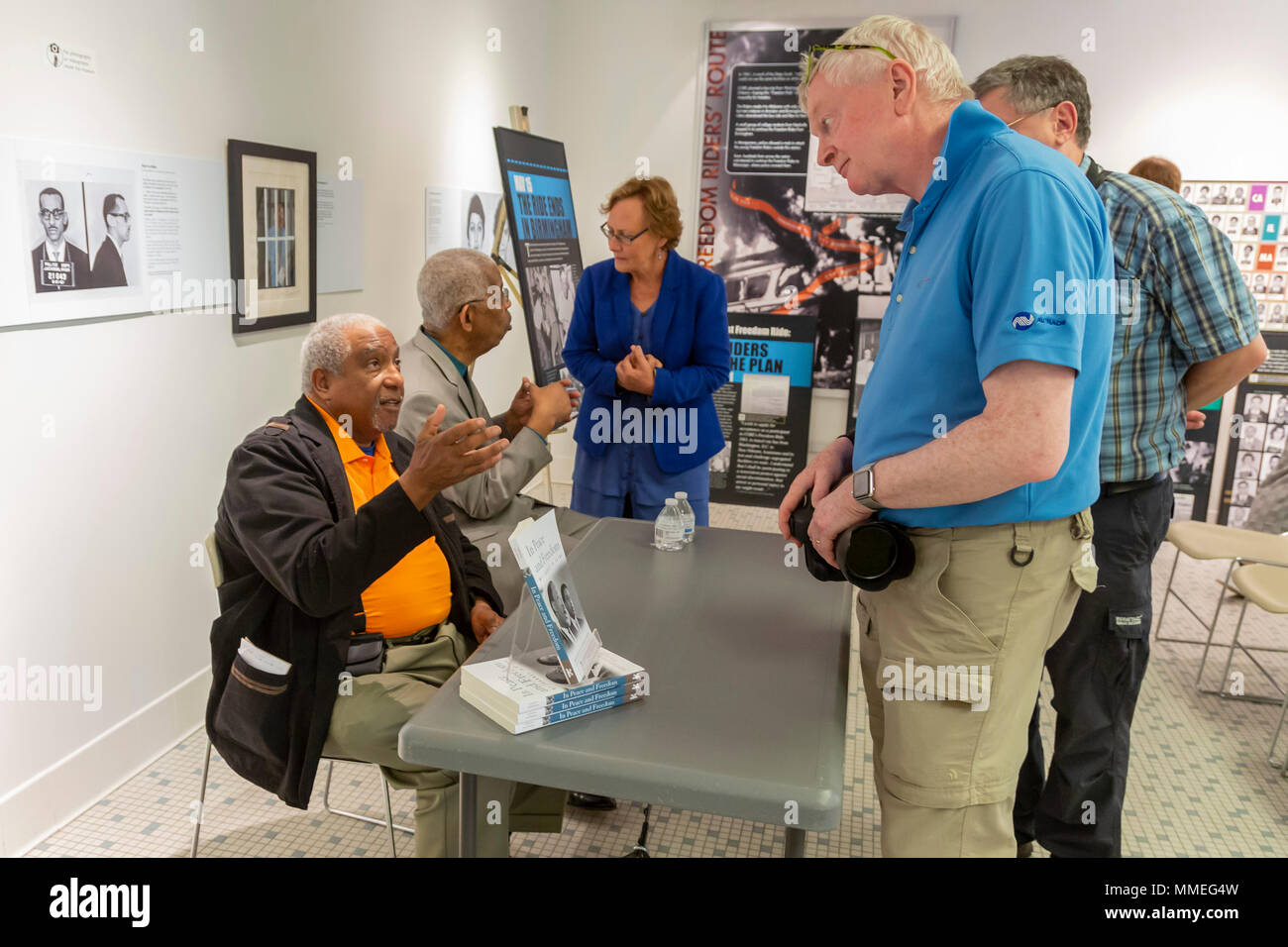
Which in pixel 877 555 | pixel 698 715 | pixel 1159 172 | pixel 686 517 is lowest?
pixel 698 715

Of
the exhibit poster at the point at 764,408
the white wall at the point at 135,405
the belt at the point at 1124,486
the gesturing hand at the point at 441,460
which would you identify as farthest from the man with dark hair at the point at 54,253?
the exhibit poster at the point at 764,408

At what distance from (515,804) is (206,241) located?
6.15 ft

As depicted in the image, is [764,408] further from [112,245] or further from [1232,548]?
[112,245]

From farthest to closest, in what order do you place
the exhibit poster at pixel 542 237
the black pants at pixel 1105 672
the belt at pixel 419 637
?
the exhibit poster at pixel 542 237 → the belt at pixel 419 637 → the black pants at pixel 1105 672

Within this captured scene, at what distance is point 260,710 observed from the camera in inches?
69.7

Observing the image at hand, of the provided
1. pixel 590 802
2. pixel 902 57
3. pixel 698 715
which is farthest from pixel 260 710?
pixel 902 57

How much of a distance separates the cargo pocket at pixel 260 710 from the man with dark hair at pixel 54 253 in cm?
110

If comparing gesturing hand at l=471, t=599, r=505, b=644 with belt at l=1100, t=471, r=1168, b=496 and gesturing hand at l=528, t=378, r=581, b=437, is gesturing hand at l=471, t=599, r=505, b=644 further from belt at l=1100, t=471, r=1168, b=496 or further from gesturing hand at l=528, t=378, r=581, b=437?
belt at l=1100, t=471, r=1168, b=496

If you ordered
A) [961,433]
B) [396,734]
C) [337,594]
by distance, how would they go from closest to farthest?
[961,433]
[337,594]
[396,734]

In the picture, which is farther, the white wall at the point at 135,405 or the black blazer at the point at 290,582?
the white wall at the point at 135,405

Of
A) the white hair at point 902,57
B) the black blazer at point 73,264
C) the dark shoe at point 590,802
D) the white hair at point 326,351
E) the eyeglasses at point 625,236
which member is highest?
the white hair at point 902,57

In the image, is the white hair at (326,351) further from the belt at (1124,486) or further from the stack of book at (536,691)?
the belt at (1124,486)

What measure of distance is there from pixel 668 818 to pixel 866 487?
1.53 m

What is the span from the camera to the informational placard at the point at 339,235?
3.34 m
